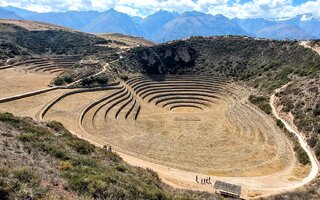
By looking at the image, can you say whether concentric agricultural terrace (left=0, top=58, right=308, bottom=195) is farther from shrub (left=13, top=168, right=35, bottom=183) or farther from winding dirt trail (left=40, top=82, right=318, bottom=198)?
shrub (left=13, top=168, right=35, bottom=183)

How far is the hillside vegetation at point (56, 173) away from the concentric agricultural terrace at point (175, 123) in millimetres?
13057

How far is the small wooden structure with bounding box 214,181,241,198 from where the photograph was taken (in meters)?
25.5

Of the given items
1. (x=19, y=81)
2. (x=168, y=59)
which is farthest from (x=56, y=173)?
(x=168, y=59)

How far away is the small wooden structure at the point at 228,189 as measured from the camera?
1003 inches

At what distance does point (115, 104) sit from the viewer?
52969mm

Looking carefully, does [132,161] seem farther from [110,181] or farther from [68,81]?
[68,81]

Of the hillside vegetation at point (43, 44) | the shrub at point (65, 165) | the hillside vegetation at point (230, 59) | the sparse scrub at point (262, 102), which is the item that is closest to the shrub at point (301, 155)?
the sparse scrub at point (262, 102)

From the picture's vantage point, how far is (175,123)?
5200 cm

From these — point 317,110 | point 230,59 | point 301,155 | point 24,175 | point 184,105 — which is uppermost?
point 230,59

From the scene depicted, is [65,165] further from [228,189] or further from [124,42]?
[124,42]

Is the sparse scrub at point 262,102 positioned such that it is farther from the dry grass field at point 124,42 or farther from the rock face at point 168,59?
the dry grass field at point 124,42

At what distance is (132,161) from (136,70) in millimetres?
47398

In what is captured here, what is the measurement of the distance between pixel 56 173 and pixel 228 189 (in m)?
14.8

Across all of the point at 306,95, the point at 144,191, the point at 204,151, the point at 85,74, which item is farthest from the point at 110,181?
the point at 85,74
